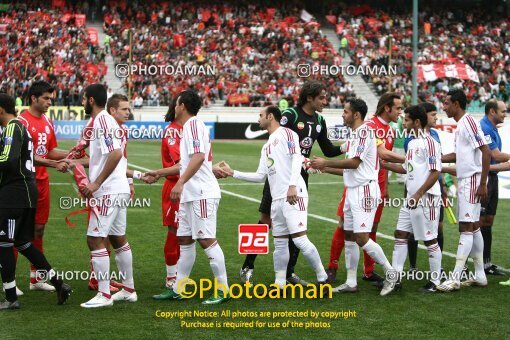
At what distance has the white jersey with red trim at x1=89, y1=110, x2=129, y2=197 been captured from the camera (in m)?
7.89

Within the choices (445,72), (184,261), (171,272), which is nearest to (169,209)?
(171,272)

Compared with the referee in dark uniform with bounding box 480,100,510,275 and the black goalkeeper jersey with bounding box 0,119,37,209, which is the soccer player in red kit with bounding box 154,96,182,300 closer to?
the black goalkeeper jersey with bounding box 0,119,37,209

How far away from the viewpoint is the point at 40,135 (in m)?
9.04

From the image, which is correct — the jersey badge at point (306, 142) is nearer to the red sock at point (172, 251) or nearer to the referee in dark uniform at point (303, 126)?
the referee in dark uniform at point (303, 126)

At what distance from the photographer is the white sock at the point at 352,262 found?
8.94 meters

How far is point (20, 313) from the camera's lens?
25.8ft

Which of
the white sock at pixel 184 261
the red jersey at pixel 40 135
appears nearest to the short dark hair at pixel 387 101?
the white sock at pixel 184 261

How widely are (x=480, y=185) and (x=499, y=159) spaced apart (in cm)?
83

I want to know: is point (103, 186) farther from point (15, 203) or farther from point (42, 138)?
point (42, 138)

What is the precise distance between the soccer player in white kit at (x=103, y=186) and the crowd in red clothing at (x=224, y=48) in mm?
32928

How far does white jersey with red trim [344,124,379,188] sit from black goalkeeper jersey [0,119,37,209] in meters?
3.32

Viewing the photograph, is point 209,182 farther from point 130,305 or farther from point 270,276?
point 270,276

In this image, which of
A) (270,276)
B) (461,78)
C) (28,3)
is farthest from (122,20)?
(270,276)

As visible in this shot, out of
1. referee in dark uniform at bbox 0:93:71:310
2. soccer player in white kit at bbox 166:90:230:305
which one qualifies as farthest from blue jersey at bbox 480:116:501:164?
referee in dark uniform at bbox 0:93:71:310
